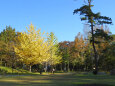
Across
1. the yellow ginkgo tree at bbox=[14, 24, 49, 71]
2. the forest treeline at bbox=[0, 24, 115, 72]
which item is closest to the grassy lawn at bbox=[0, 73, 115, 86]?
the forest treeline at bbox=[0, 24, 115, 72]

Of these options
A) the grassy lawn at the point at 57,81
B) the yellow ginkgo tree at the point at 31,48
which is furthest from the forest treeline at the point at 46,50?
the grassy lawn at the point at 57,81

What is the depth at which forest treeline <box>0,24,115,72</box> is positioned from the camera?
89.1 ft

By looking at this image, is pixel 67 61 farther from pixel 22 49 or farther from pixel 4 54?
pixel 22 49

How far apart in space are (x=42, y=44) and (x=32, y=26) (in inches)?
161

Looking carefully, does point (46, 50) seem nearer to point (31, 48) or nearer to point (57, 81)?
point (31, 48)

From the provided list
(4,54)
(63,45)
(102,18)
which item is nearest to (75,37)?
(63,45)

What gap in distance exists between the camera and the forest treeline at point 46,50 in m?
27.2

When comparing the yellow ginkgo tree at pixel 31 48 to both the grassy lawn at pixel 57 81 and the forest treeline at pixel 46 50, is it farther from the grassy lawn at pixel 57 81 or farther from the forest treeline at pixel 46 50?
the grassy lawn at pixel 57 81

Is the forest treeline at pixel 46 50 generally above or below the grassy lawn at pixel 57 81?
above

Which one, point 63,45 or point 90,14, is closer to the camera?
point 90,14

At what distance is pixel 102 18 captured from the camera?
2305 centimetres

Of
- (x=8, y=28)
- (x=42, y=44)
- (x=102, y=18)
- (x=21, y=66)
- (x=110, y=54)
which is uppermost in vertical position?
(x=8, y=28)

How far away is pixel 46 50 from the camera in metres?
31.2

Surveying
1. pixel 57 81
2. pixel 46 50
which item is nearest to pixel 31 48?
pixel 46 50
